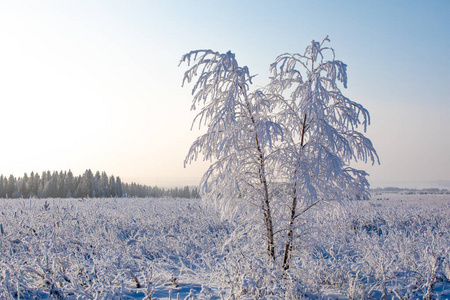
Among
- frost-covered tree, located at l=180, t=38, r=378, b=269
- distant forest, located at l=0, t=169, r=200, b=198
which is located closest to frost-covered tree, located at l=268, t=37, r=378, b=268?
frost-covered tree, located at l=180, t=38, r=378, b=269

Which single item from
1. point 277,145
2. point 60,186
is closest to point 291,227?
point 277,145

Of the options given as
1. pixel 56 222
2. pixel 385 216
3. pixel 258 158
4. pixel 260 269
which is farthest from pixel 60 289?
pixel 385 216

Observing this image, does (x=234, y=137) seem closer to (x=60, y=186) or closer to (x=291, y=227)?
(x=291, y=227)

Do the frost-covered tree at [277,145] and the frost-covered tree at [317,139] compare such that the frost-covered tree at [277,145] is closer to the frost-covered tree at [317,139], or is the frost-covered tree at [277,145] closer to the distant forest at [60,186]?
the frost-covered tree at [317,139]

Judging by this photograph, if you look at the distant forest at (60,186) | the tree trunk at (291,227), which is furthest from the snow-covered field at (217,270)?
the distant forest at (60,186)

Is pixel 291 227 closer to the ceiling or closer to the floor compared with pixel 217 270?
closer to the ceiling

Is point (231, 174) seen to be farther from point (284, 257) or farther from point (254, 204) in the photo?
point (284, 257)

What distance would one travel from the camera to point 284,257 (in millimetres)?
5133

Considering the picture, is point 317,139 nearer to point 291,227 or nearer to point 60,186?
point 291,227

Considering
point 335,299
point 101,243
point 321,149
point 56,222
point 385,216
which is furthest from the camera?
point 385,216

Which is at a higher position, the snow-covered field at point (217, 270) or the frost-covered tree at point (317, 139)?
the frost-covered tree at point (317, 139)

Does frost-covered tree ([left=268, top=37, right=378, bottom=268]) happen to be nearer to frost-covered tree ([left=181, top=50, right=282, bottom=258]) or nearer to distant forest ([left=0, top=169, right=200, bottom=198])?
frost-covered tree ([left=181, top=50, right=282, bottom=258])

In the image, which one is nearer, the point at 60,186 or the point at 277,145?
the point at 277,145

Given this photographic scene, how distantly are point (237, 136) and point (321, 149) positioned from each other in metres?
1.34
